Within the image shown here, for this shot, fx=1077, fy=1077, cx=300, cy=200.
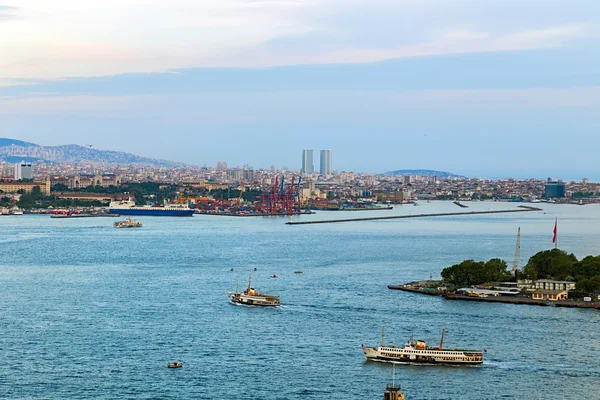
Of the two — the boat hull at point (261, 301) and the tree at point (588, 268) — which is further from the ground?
the tree at point (588, 268)

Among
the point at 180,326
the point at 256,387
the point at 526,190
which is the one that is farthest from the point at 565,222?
the point at 526,190

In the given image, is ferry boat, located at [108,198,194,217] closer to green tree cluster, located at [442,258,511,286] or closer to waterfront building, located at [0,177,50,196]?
waterfront building, located at [0,177,50,196]

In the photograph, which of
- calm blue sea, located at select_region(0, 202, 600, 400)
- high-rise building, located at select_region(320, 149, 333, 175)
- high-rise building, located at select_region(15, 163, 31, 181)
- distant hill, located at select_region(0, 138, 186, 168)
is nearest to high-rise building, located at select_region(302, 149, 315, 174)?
high-rise building, located at select_region(320, 149, 333, 175)

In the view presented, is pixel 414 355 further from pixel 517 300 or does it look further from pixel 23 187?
pixel 23 187

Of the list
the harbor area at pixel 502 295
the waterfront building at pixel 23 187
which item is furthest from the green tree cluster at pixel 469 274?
the waterfront building at pixel 23 187

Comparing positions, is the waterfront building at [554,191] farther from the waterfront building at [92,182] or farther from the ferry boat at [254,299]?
the ferry boat at [254,299]

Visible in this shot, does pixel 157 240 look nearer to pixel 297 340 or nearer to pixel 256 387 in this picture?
pixel 297 340
